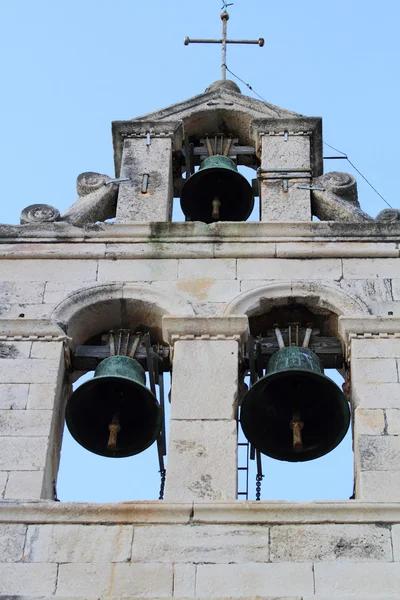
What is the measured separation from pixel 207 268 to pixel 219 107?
299cm

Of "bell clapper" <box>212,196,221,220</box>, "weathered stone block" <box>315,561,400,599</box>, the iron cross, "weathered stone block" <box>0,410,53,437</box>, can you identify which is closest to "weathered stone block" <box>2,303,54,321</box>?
"weathered stone block" <box>0,410,53,437</box>

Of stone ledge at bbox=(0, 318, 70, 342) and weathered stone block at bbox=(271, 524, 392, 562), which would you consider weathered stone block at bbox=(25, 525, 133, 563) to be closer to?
weathered stone block at bbox=(271, 524, 392, 562)

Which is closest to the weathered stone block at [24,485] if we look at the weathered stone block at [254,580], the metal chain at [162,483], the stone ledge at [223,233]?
the metal chain at [162,483]

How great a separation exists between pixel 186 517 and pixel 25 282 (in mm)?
3565

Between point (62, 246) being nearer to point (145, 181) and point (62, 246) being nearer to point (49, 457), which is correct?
point (145, 181)

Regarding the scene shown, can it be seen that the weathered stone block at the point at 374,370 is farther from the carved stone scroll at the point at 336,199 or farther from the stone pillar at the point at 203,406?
the carved stone scroll at the point at 336,199

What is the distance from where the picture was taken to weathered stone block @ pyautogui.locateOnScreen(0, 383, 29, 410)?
13.7 meters

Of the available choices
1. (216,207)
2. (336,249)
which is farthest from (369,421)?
(216,207)

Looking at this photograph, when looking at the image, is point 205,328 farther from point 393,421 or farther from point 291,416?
point 393,421

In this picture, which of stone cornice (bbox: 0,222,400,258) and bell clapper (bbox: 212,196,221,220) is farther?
bell clapper (bbox: 212,196,221,220)

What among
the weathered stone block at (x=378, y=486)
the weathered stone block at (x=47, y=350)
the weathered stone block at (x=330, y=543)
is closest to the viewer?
the weathered stone block at (x=330, y=543)

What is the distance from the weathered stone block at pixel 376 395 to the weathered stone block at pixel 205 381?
3.24 feet

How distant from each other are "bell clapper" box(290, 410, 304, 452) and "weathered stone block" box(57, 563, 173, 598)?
193cm

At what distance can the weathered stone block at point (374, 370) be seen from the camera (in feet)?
45.8
